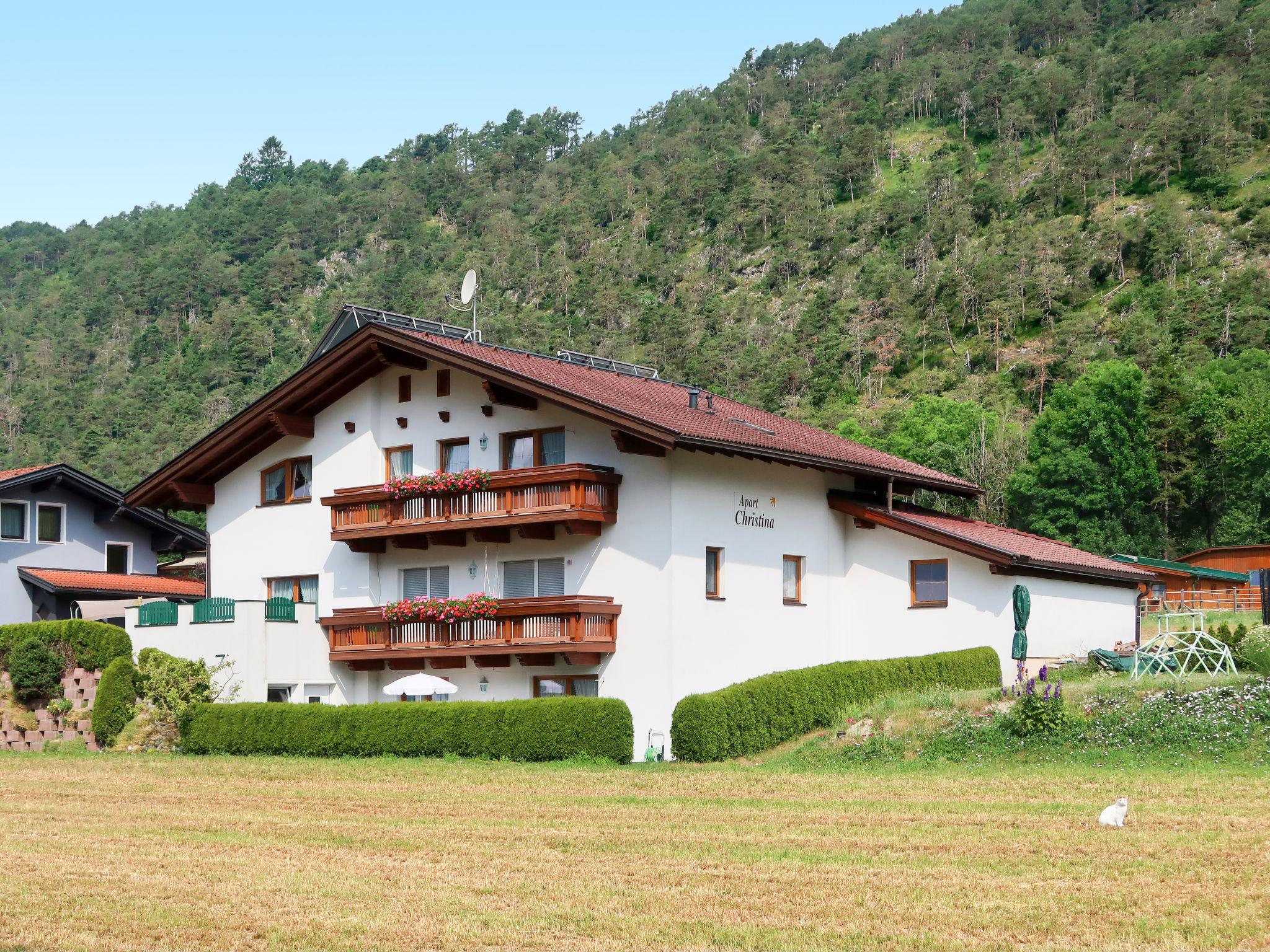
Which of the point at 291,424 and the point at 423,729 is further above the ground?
the point at 291,424

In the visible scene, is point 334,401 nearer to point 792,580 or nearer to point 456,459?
point 456,459

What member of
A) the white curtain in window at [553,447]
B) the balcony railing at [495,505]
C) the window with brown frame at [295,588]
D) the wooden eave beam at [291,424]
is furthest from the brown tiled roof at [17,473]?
the white curtain in window at [553,447]

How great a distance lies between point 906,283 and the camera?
13350cm

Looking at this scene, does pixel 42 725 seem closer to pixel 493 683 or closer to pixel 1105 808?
pixel 493 683

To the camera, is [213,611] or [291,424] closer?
[213,611]

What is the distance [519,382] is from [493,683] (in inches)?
288

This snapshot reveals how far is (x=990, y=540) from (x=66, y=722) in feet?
76.7

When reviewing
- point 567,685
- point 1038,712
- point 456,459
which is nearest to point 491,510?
point 456,459

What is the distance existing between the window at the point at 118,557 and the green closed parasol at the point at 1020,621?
107 feet

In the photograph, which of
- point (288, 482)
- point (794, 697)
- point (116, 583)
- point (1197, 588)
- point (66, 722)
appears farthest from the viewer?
point (1197, 588)

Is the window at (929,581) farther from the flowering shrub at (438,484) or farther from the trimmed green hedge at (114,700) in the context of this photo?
the trimmed green hedge at (114,700)

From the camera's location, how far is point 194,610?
117 ft

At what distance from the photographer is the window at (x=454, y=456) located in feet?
114

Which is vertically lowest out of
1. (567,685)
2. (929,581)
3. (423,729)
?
(423,729)
